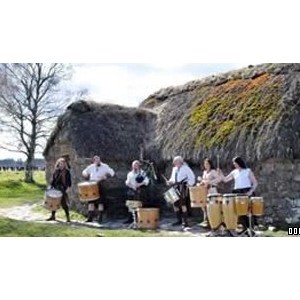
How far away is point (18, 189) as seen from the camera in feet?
27.7

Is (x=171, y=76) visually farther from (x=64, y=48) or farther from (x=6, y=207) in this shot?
(x=6, y=207)

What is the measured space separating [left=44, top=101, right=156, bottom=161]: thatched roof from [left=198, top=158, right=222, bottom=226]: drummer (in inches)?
43.7

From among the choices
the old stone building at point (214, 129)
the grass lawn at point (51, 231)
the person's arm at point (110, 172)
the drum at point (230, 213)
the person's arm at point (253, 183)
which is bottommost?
the grass lawn at point (51, 231)

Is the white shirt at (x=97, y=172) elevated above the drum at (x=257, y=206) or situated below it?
above

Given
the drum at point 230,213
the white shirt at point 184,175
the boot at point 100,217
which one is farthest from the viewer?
the boot at point 100,217

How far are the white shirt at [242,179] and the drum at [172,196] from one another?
27.5 inches

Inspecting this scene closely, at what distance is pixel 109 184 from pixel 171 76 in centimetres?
155

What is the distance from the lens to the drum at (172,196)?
8.56 m

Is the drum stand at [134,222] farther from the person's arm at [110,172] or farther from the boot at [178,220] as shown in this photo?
the person's arm at [110,172]

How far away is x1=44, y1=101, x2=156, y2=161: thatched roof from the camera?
9359 millimetres

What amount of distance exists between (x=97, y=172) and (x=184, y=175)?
1.10m

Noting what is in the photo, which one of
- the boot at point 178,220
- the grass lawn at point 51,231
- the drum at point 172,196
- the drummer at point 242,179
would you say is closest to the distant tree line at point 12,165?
the grass lawn at point 51,231
